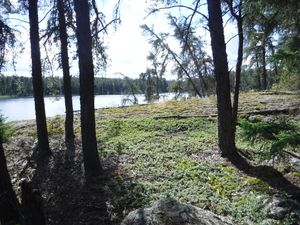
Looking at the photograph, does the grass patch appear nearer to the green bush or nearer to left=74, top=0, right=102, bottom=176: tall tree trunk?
left=74, top=0, right=102, bottom=176: tall tree trunk

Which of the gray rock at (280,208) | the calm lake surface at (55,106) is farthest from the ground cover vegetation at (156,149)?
the calm lake surface at (55,106)

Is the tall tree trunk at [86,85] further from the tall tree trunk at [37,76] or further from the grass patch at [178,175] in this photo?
the tall tree trunk at [37,76]

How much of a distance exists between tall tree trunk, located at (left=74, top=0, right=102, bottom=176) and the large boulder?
9.44ft

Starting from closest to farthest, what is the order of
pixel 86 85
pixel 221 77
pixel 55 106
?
pixel 86 85 → pixel 221 77 → pixel 55 106

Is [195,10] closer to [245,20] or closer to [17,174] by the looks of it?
[245,20]

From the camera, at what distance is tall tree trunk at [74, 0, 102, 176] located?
670 centimetres

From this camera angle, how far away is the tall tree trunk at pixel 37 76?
833 cm

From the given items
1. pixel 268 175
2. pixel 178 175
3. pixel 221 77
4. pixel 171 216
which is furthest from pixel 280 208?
pixel 221 77

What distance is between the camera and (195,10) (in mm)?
7832

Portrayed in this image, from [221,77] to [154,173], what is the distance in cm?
263

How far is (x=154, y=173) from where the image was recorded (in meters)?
6.80

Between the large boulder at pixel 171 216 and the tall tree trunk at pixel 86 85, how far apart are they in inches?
113

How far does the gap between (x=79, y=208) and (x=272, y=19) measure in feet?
15.3

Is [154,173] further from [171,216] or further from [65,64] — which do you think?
[65,64]
